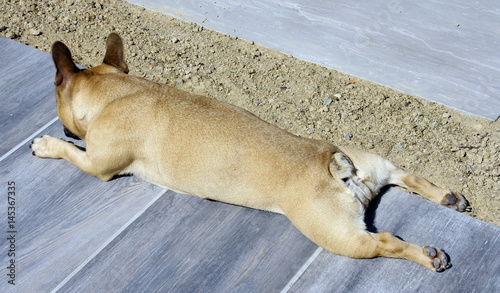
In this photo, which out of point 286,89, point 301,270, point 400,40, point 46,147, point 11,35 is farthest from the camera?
point 11,35

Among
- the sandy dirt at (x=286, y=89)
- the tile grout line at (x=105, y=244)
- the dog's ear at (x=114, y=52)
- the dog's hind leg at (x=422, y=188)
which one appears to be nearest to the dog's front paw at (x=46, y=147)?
the dog's ear at (x=114, y=52)

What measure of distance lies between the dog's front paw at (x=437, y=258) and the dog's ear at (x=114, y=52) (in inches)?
102

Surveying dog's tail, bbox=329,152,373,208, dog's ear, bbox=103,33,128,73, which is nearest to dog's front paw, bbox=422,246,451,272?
dog's tail, bbox=329,152,373,208

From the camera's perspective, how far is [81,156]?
170 inches

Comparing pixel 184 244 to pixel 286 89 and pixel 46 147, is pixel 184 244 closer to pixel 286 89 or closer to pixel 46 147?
pixel 46 147

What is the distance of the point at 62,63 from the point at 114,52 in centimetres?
45

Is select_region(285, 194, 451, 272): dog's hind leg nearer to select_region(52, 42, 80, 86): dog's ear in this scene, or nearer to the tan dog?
the tan dog

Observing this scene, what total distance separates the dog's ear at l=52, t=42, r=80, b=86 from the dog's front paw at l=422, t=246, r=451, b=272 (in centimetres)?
275

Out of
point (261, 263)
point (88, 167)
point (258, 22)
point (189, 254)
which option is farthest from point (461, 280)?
point (258, 22)

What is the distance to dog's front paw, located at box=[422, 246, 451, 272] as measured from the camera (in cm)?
→ 364

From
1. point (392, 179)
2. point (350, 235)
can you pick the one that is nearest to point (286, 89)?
point (392, 179)

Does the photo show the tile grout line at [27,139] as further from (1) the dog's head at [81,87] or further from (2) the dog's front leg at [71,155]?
(1) the dog's head at [81,87]

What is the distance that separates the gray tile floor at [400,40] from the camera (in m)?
4.98

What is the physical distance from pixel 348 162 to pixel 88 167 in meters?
1.91
